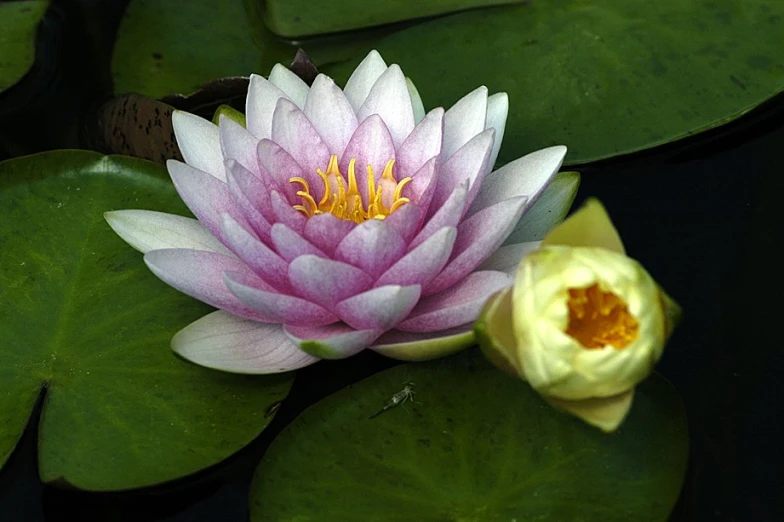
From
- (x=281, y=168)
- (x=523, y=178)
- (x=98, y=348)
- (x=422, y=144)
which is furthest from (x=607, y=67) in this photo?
(x=98, y=348)

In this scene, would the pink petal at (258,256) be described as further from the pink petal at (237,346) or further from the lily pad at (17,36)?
the lily pad at (17,36)

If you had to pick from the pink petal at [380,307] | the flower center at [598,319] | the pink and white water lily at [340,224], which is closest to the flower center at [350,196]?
the pink and white water lily at [340,224]

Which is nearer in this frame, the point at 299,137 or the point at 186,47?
the point at 299,137

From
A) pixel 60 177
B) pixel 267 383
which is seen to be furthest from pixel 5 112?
pixel 267 383

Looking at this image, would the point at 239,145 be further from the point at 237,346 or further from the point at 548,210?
the point at 548,210

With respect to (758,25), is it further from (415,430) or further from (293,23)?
(415,430)

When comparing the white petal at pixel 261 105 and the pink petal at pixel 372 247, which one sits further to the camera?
the white petal at pixel 261 105
